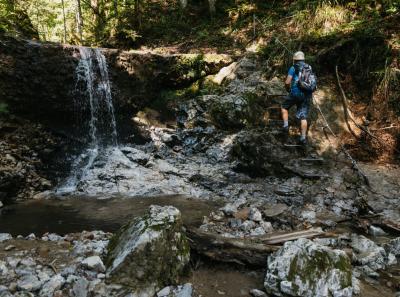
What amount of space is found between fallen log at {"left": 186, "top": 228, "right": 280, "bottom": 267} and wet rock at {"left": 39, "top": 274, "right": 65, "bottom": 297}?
1.76 m

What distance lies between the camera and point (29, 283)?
4.24 m

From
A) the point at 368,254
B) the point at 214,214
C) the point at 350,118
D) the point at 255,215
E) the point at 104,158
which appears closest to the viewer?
the point at 368,254

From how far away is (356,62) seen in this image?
10594 millimetres

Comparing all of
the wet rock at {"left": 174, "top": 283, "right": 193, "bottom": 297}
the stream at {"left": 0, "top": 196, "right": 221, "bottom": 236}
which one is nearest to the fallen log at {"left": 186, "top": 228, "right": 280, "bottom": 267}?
the wet rock at {"left": 174, "top": 283, "right": 193, "bottom": 297}

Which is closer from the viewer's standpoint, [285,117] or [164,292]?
[164,292]

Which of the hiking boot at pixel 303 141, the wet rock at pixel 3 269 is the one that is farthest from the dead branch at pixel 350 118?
the wet rock at pixel 3 269

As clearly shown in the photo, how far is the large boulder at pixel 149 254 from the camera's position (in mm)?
4371

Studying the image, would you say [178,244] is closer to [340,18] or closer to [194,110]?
[194,110]

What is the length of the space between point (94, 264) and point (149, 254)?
0.67 meters

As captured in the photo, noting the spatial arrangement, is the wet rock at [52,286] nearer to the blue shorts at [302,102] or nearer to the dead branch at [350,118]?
the blue shorts at [302,102]

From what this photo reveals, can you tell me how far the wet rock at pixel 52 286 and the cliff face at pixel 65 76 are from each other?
7.23 m

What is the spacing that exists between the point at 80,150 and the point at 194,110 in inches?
145

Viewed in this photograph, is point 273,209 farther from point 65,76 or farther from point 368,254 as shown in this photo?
point 65,76

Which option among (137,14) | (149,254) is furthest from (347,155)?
(137,14)
